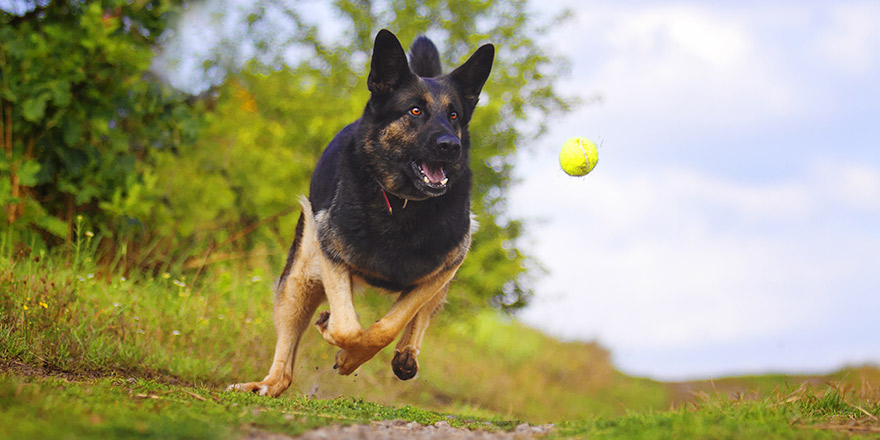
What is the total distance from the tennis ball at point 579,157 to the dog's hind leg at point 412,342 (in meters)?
1.42

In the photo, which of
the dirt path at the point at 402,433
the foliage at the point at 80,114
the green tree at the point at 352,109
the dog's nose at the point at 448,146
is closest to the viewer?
the dirt path at the point at 402,433

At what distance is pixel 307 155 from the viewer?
13227 millimetres

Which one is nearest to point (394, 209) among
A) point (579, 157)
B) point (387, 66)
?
point (387, 66)

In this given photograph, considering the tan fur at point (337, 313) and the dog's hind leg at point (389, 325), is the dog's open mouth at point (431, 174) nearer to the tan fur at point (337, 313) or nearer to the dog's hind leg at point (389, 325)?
the tan fur at point (337, 313)

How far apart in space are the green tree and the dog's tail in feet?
18.0

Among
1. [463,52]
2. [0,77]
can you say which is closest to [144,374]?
[0,77]

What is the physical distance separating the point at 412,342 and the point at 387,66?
2.03 meters

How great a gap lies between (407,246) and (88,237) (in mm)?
4620

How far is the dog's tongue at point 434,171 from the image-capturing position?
4820 millimetres

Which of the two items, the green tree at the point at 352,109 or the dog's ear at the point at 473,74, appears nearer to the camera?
the dog's ear at the point at 473,74

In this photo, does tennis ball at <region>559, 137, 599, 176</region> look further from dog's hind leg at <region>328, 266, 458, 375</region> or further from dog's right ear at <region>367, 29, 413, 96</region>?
dog's right ear at <region>367, 29, 413, 96</region>

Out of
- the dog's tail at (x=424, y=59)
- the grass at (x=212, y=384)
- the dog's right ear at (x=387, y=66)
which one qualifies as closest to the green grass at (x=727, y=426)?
the grass at (x=212, y=384)

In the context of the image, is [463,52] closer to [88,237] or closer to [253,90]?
[253,90]

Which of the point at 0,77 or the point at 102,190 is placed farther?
the point at 102,190
